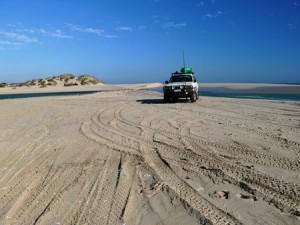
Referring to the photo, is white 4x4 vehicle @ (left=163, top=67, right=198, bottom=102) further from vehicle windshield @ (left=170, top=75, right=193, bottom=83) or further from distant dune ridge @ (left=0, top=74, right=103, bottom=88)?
distant dune ridge @ (left=0, top=74, right=103, bottom=88)

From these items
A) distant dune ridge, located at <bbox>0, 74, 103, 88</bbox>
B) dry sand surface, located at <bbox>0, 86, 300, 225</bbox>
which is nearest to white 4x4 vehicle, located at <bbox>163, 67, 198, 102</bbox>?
dry sand surface, located at <bbox>0, 86, 300, 225</bbox>

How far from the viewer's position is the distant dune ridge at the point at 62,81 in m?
61.2

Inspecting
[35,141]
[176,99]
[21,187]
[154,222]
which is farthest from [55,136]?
[176,99]

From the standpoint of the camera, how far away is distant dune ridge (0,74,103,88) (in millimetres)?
61166

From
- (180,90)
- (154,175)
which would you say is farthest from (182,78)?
(154,175)

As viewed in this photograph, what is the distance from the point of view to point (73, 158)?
321 inches

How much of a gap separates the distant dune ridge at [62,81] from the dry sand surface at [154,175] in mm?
50816

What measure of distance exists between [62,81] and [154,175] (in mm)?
59326

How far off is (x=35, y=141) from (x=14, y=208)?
17.3 feet

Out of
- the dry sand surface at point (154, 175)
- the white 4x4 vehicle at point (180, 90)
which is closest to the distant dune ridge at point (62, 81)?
the white 4x4 vehicle at point (180, 90)

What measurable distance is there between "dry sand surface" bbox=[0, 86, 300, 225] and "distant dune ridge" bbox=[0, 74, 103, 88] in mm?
50816

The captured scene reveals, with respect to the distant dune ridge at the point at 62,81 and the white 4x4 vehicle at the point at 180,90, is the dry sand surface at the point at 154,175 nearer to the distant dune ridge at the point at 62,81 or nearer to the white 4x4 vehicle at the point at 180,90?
the white 4x4 vehicle at the point at 180,90

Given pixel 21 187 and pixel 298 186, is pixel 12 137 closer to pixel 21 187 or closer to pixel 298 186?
pixel 21 187

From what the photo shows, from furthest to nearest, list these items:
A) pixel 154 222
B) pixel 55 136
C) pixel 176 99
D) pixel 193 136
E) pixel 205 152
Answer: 1. pixel 176 99
2. pixel 55 136
3. pixel 193 136
4. pixel 205 152
5. pixel 154 222
